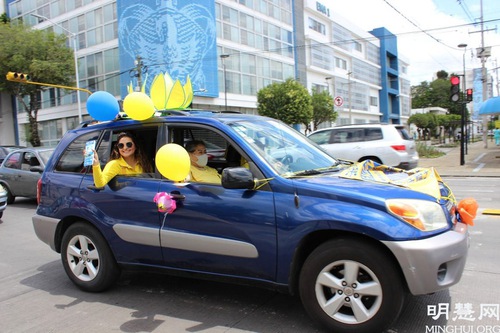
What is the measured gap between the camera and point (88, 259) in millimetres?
4406

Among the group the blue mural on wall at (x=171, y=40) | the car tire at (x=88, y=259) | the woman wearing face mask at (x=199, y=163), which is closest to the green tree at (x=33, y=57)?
the blue mural on wall at (x=171, y=40)

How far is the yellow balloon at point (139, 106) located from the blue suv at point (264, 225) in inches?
5.4

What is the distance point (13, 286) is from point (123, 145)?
228cm

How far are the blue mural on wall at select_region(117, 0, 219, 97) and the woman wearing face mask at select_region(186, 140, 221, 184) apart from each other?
27.2m

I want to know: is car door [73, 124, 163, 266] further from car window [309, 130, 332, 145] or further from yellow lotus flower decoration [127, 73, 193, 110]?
car window [309, 130, 332, 145]

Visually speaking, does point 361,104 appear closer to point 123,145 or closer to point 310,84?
point 310,84

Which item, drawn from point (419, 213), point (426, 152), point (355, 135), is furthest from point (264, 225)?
point (426, 152)

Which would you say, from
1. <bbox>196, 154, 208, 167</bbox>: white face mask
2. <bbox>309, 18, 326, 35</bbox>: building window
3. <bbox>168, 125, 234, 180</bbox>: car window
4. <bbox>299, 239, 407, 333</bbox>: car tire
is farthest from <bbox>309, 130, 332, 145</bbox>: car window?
<bbox>309, 18, 326, 35</bbox>: building window

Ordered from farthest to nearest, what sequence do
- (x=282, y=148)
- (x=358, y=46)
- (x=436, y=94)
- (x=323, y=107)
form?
(x=436, y=94) → (x=358, y=46) → (x=323, y=107) → (x=282, y=148)

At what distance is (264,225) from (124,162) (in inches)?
70.4

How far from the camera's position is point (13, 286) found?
4.84m

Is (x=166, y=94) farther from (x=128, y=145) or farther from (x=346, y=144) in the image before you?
(x=346, y=144)

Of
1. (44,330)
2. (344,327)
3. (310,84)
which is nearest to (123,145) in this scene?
(44,330)

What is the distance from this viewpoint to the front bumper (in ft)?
9.41
